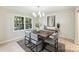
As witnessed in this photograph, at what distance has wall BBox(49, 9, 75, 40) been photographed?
46.8 inches

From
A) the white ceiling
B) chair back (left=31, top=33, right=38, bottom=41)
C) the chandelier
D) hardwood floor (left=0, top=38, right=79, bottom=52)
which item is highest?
the white ceiling

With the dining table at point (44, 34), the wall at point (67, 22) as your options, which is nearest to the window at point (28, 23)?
the dining table at point (44, 34)

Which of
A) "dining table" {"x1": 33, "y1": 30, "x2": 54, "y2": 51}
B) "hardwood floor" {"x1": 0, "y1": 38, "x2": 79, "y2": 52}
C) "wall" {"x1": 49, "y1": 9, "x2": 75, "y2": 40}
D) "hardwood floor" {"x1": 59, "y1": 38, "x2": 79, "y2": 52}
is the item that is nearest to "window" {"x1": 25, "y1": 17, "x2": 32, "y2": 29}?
"dining table" {"x1": 33, "y1": 30, "x2": 54, "y2": 51}

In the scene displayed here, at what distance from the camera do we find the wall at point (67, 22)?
119cm

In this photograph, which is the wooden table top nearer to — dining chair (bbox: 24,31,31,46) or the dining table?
the dining table

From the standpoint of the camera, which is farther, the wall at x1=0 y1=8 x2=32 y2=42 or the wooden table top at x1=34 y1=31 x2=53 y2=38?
the wooden table top at x1=34 y1=31 x2=53 y2=38

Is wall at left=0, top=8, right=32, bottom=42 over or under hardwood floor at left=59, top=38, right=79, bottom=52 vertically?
over

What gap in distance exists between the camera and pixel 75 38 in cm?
121

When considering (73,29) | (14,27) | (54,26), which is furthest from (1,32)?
(73,29)

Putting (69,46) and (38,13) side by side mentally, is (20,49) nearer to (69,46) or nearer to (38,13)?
(38,13)

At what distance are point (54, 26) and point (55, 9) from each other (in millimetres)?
307

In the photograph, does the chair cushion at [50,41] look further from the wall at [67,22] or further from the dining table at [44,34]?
the wall at [67,22]
